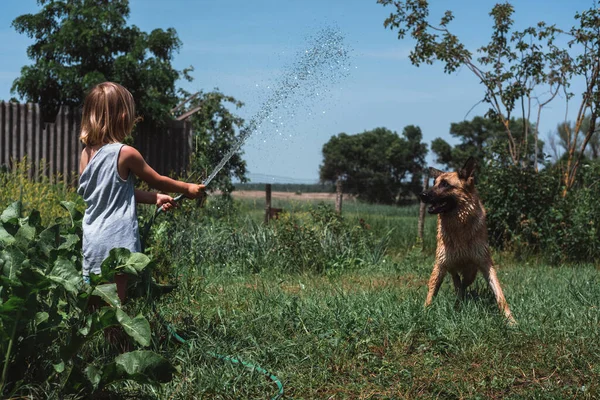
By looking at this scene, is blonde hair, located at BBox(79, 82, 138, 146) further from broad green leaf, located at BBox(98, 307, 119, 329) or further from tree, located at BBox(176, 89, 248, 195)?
tree, located at BBox(176, 89, 248, 195)

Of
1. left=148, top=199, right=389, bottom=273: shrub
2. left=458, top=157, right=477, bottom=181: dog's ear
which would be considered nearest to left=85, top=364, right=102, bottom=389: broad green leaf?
left=458, top=157, right=477, bottom=181: dog's ear

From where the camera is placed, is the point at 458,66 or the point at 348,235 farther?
the point at 458,66

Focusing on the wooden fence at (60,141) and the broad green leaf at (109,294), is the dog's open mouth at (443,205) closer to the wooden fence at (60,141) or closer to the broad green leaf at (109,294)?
the broad green leaf at (109,294)

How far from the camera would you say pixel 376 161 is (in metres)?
30.1

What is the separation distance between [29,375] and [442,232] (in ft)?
11.3

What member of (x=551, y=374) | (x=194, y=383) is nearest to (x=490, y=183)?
(x=551, y=374)

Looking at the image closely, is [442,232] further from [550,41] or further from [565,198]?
[550,41]

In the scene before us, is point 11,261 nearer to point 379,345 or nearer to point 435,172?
point 379,345

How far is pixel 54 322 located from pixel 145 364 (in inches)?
21.5

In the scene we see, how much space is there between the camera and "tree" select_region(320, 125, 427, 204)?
28.9 meters

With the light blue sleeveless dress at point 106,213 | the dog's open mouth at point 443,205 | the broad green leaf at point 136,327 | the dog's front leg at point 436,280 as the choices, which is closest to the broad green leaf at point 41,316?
the broad green leaf at point 136,327

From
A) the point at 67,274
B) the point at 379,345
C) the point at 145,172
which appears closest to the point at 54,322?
the point at 67,274

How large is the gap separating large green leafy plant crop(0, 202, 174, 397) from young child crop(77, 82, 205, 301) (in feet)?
1.11

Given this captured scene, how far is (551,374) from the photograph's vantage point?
13.8ft
